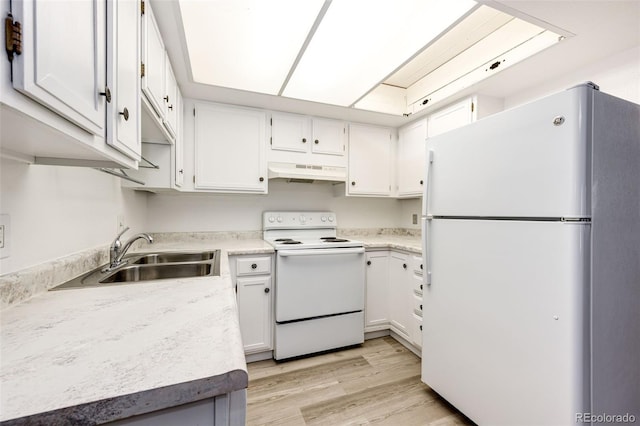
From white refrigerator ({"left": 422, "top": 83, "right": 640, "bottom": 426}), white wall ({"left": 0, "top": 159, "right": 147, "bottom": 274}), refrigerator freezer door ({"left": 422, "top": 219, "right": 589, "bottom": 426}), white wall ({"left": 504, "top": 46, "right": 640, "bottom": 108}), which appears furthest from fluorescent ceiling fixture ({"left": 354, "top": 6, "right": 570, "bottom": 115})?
white wall ({"left": 0, "top": 159, "right": 147, "bottom": 274})

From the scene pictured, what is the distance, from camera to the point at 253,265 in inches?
80.4

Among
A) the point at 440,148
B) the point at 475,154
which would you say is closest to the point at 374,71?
the point at 440,148

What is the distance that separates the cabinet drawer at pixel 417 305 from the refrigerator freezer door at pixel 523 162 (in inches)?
34.2

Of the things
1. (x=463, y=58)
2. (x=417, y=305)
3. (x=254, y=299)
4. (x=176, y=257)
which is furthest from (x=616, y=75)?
(x=176, y=257)

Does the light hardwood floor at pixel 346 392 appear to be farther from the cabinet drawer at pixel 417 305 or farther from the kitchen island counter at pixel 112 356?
the kitchen island counter at pixel 112 356

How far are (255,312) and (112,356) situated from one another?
5.20ft

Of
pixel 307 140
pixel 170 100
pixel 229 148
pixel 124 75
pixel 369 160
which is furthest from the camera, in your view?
pixel 369 160

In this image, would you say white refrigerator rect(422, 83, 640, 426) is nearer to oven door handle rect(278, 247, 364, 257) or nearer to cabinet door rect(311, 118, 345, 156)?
oven door handle rect(278, 247, 364, 257)

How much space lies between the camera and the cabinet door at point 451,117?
2.10 meters

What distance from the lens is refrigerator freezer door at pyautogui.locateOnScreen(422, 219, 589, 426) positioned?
101 centimetres

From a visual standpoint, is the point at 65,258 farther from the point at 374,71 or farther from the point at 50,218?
the point at 374,71

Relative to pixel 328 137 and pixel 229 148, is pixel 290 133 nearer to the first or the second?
pixel 328 137

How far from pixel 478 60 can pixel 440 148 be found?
2.98ft

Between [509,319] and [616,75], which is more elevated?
[616,75]
